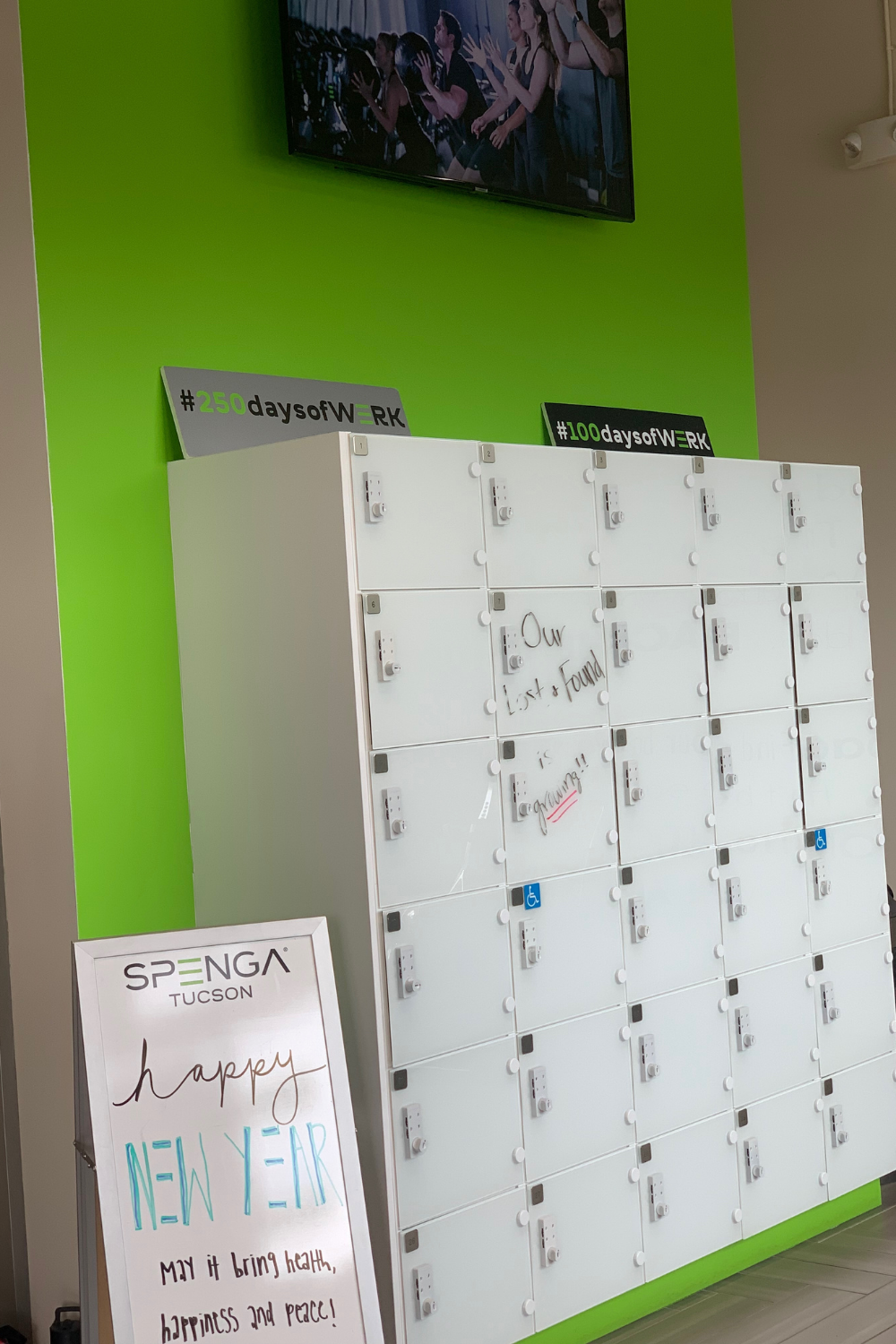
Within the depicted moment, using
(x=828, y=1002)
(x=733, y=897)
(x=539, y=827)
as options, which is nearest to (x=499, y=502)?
(x=539, y=827)

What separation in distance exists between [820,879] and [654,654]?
0.94 meters

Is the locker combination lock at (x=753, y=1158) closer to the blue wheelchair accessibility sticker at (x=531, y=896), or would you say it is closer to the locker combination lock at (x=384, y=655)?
the blue wheelchair accessibility sticker at (x=531, y=896)

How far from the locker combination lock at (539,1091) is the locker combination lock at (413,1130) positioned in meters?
0.36

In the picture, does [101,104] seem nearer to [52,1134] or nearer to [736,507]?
[736,507]

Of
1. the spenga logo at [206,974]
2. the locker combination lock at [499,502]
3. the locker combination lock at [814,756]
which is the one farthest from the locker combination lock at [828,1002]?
the spenga logo at [206,974]

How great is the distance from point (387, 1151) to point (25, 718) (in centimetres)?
122

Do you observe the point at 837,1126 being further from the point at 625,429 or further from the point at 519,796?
the point at 625,429

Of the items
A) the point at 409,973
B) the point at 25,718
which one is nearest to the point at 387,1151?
the point at 409,973

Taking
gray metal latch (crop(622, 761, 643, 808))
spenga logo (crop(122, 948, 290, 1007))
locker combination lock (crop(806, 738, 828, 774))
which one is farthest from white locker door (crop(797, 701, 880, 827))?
spenga logo (crop(122, 948, 290, 1007))

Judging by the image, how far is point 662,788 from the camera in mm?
3811

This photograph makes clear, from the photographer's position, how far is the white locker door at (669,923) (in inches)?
146

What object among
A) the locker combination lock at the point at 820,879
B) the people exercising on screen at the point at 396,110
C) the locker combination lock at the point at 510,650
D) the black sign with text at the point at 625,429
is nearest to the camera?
the locker combination lock at the point at 510,650

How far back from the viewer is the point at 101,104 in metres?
3.43

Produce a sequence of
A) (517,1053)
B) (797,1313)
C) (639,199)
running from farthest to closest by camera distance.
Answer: (639,199) → (797,1313) → (517,1053)
